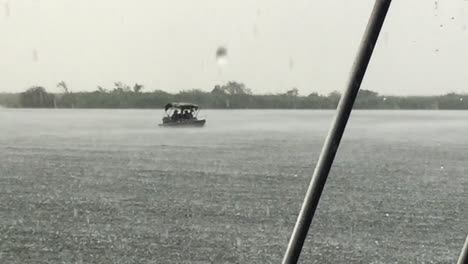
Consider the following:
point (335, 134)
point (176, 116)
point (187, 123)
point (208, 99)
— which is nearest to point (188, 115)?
point (176, 116)

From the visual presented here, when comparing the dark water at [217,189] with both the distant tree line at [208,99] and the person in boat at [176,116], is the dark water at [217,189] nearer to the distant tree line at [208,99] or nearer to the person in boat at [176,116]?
the person in boat at [176,116]

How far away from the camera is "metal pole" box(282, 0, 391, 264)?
1.15 ft

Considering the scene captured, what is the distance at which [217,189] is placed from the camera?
11.1 meters

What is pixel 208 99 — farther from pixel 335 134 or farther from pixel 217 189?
pixel 217 189

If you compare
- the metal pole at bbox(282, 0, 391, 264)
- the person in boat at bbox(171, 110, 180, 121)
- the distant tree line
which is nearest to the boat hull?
the person in boat at bbox(171, 110, 180, 121)

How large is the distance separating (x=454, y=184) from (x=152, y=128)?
200 inches

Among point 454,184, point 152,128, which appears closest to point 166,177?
point 152,128

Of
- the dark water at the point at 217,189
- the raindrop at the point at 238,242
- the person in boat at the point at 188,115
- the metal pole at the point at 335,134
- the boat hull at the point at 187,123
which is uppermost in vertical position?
the metal pole at the point at 335,134

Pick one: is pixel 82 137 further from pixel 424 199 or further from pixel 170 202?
pixel 424 199


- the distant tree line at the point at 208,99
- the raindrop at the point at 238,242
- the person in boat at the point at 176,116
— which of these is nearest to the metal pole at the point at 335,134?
the distant tree line at the point at 208,99

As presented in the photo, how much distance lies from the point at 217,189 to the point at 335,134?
10.8 m

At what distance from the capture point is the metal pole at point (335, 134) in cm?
35

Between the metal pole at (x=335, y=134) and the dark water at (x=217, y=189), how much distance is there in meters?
5.17

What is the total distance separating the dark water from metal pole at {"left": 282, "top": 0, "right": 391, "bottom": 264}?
204 inches
